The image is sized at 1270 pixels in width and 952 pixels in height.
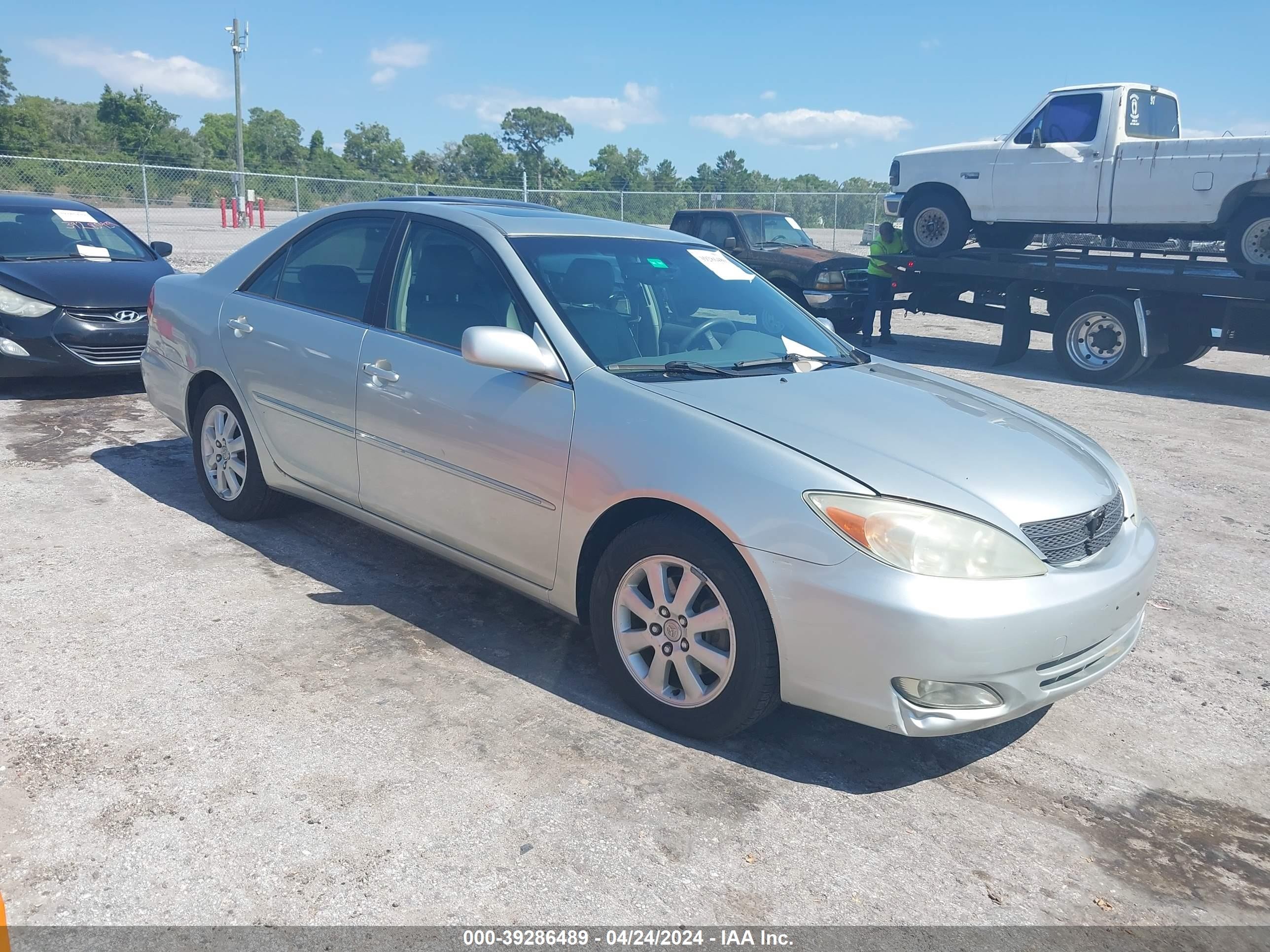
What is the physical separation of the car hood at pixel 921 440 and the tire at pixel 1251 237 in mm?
8409

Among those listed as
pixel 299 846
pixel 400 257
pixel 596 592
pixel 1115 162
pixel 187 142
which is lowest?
pixel 299 846

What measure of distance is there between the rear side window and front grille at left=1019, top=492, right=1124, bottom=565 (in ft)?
33.5

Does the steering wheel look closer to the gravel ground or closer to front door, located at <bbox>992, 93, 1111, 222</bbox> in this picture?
the gravel ground

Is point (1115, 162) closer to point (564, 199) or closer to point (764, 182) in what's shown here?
point (564, 199)

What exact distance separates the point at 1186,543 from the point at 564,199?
27.1 meters

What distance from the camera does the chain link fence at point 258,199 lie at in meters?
23.8

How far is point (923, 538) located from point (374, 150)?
266 ft

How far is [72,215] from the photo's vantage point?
9.29m

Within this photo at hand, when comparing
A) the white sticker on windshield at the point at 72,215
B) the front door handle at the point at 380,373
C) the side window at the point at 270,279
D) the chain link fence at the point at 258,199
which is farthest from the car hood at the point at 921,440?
the chain link fence at the point at 258,199

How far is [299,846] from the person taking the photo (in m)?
2.72

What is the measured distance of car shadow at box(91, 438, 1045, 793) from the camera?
132 inches

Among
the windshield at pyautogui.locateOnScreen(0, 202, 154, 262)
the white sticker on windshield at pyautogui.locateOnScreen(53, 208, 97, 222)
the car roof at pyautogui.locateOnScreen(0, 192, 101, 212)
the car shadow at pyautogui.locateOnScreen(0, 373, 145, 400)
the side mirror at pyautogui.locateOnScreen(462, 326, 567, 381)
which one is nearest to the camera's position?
the side mirror at pyautogui.locateOnScreen(462, 326, 567, 381)

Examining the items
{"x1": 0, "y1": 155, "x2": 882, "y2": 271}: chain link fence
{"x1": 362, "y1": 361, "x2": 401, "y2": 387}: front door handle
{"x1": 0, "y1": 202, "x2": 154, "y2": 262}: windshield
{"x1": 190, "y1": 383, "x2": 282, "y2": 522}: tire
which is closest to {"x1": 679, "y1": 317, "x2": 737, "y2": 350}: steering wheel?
{"x1": 362, "y1": 361, "x2": 401, "y2": 387}: front door handle

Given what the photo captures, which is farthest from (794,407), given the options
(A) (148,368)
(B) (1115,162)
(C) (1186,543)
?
(B) (1115,162)
